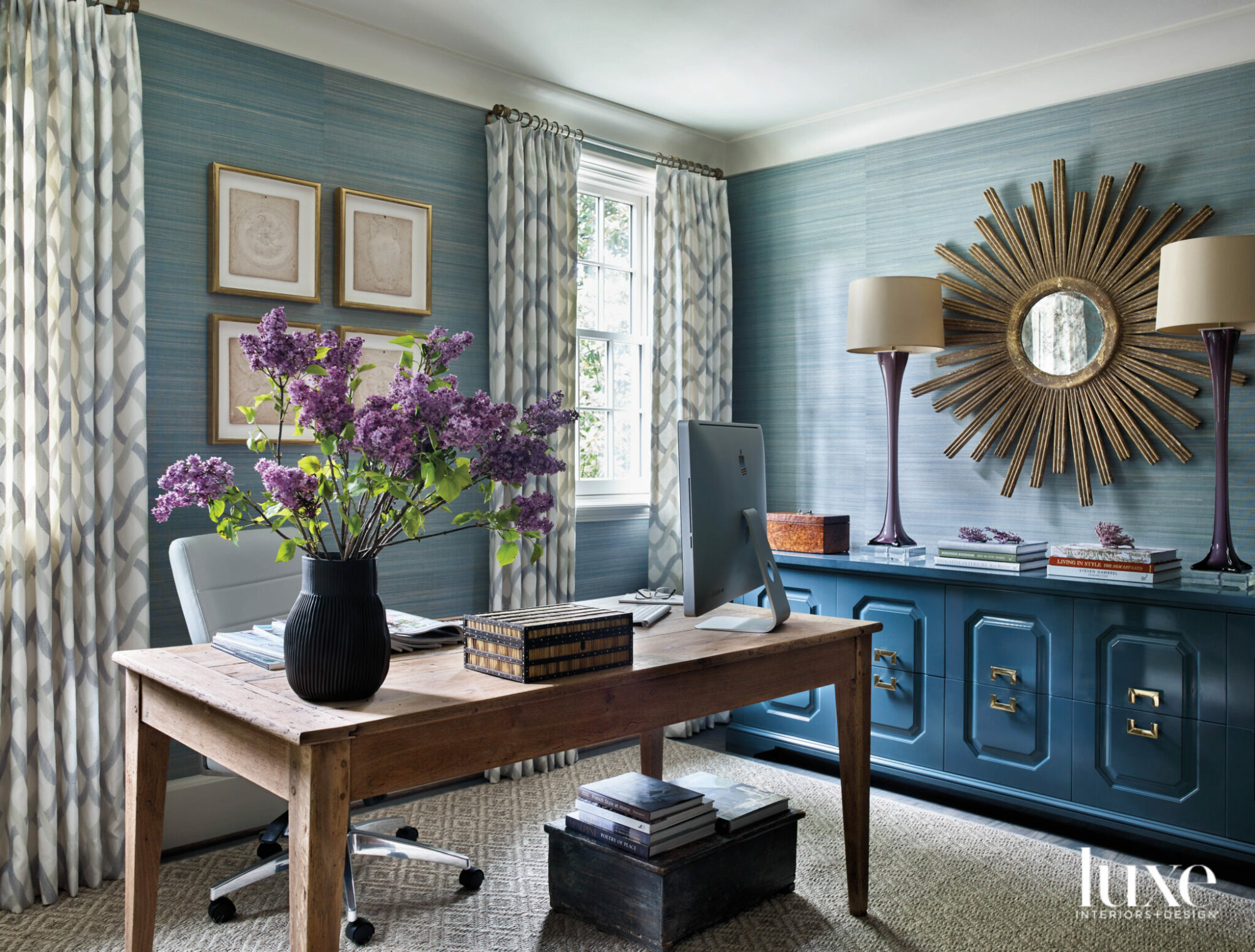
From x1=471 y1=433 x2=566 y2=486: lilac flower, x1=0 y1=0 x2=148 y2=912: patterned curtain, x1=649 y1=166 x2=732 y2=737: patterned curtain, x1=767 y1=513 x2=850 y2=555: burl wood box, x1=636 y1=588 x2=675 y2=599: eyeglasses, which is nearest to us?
x1=471 y1=433 x2=566 y2=486: lilac flower

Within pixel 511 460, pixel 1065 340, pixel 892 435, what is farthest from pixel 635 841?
pixel 1065 340

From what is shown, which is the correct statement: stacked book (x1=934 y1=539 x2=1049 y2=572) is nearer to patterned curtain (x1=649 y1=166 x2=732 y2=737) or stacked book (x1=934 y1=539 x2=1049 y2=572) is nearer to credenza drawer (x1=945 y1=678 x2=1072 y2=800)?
credenza drawer (x1=945 y1=678 x2=1072 y2=800)

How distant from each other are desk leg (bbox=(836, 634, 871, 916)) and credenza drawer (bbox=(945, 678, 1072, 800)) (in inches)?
38.0

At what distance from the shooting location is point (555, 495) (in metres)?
3.94

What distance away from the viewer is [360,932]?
7.79 ft

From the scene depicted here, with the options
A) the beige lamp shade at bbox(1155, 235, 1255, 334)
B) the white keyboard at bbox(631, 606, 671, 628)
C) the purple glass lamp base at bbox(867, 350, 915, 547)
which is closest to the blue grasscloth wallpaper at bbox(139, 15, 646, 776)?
the white keyboard at bbox(631, 606, 671, 628)

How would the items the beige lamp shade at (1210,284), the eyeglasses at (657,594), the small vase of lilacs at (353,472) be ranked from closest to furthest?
the small vase of lilacs at (353,472)
the eyeglasses at (657,594)
the beige lamp shade at (1210,284)

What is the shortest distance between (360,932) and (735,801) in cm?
100

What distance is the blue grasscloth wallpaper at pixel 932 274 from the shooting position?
3318 millimetres

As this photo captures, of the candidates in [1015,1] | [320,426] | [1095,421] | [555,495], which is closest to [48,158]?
[320,426]

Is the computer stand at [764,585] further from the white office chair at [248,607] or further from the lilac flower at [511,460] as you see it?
the white office chair at [248,607]

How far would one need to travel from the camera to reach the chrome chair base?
8.01 feet

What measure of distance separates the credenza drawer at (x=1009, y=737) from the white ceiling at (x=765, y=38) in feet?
7.39

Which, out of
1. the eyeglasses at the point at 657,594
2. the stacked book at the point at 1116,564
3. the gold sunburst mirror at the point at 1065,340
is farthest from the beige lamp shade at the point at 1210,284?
the eyeglasses at the point at 657,594
